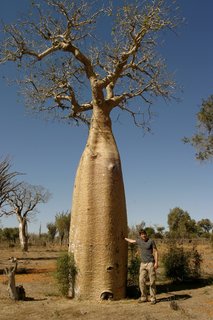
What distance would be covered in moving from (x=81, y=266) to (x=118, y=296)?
902 mm

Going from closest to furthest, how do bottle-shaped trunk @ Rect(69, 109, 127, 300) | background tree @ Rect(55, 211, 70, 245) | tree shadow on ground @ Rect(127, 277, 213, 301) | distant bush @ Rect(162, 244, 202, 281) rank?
bottle-shaped trunk @ Rect(69, 109, 127, 300), tree shadow on ground @ Rect(127, 277, 213, 301), distant bush @ Rect(162, 244, 202, 281), background tree @ Rect(55, 211, 70, 245)

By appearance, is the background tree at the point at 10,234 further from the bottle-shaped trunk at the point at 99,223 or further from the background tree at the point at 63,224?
the bottle-shaped trunk at the point at 99,223

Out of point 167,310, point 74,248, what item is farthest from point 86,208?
point 167,310

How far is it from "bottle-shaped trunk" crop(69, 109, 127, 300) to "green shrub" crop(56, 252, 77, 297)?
0.11 m

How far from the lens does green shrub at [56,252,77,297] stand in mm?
8055

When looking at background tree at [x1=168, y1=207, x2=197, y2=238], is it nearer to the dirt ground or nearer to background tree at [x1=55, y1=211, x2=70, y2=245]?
background tree at [x1=55, y1=211, x2=70, y2=245]

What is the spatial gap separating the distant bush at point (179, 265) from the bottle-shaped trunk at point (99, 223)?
2713mm

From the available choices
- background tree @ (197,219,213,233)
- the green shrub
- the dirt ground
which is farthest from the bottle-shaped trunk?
background tree @ (197,219,213,233)

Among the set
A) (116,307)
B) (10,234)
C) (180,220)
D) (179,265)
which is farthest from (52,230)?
(116,307)

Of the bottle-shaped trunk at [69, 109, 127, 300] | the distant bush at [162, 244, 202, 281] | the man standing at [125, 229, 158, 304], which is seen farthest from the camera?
the distant bush at [162, 244, 202, 281]

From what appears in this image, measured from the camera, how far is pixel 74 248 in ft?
27.1

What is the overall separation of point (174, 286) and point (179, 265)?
92cm

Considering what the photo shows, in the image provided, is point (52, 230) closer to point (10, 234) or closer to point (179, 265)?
point (10, 234)

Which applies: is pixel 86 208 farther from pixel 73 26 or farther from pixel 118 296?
pixel 73 26
